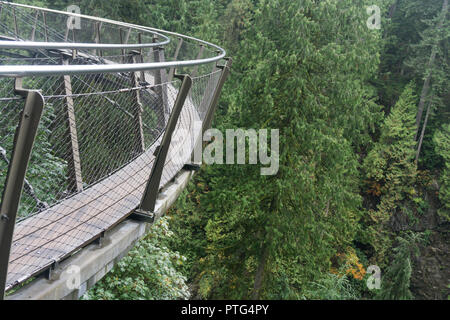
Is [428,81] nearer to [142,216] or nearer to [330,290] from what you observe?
[330,290]

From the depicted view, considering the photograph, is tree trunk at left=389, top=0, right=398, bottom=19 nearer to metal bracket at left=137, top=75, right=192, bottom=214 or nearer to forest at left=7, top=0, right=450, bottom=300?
forest at left=7, top=0, right=450, bottom=300

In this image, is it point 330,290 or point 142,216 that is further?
point 330,290

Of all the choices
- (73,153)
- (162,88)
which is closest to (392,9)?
(162,88)

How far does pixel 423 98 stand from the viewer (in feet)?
79.2

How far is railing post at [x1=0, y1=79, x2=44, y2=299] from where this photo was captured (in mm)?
1542

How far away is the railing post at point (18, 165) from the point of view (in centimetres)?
154

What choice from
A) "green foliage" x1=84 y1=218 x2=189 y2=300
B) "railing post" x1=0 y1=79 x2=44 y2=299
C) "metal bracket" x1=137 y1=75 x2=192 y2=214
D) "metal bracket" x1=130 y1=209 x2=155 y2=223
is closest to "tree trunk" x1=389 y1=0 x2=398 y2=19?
"green foliage" x1=84 y1=218 x2=189 y2=300

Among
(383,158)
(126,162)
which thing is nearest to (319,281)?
(126,162)

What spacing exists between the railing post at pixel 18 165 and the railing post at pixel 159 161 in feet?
4.61

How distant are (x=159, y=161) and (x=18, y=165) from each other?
1.50 meters

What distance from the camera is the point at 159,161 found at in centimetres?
308

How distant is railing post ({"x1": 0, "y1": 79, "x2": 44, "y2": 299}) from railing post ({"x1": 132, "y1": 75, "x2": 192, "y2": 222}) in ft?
4.61
